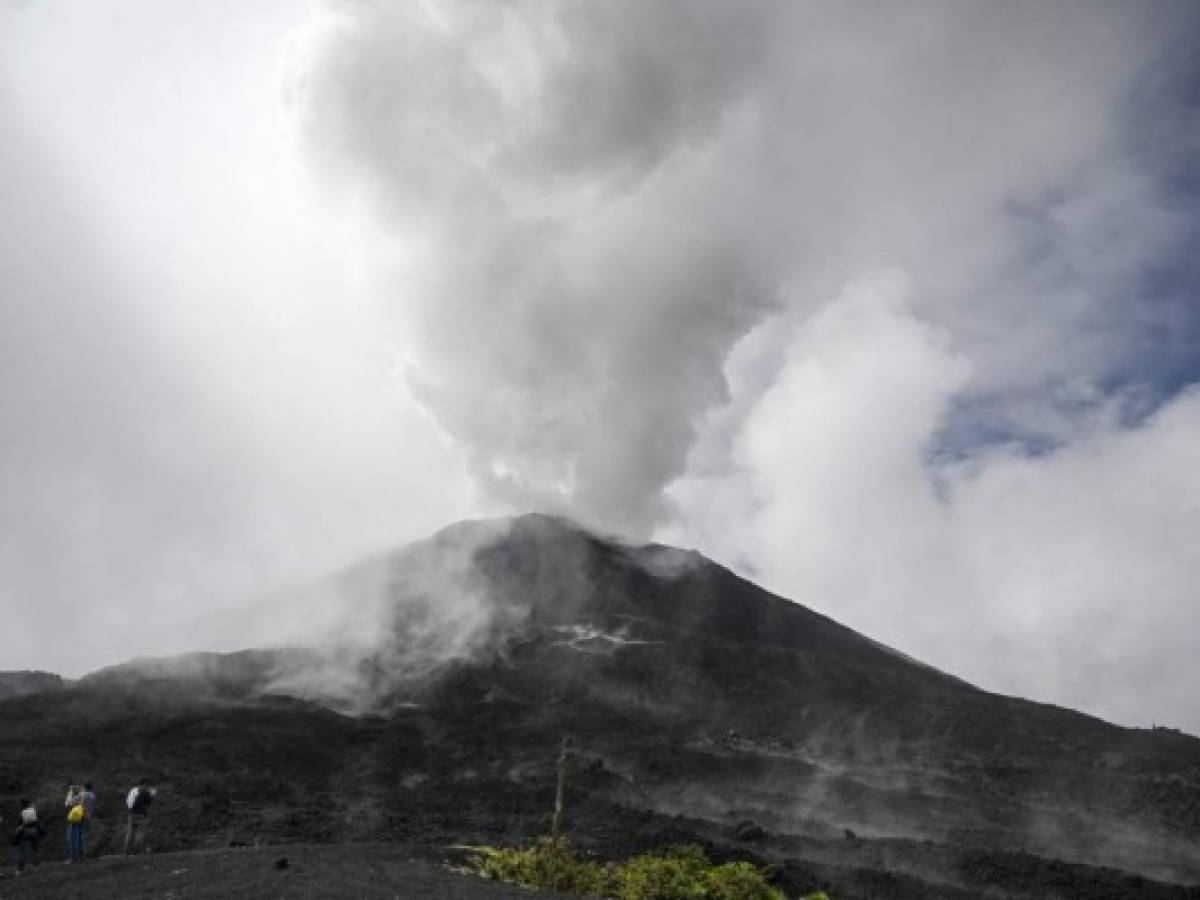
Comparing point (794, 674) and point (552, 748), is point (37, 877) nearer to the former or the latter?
point (552, 748)

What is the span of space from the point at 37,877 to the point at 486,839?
11453 millimetres

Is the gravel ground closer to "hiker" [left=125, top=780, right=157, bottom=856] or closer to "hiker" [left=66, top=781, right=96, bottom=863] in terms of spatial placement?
"hiker" [left=66, top=781, right=96, bottom=863]

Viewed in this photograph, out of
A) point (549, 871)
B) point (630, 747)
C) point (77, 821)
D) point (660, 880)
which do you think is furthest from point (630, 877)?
point (630, 747)

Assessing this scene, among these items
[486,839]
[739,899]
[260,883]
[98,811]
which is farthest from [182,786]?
[739,899]

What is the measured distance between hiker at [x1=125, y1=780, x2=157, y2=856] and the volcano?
3.20 feet

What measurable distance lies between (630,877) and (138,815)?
14749 mm

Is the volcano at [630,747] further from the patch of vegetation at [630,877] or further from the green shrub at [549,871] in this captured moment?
the green shrub at [549,871]

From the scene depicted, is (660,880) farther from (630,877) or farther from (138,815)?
(138,815)

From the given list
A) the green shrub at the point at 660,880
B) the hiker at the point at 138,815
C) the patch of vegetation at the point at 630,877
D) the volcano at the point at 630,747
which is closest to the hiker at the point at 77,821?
the hiker at the point at 138,815

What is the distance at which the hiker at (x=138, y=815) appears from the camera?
78.8ft

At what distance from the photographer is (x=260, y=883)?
1730 centimetres

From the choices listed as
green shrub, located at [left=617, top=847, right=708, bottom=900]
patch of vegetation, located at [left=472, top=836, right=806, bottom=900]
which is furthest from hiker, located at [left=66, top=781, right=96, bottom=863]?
green shrub, located at [left=617, top=847, right=708, bottom=900]

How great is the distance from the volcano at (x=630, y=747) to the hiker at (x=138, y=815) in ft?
3.20

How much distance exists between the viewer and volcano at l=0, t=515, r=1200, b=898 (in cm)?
2858
